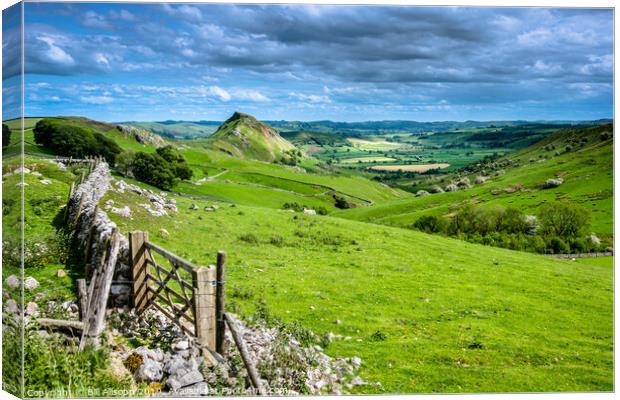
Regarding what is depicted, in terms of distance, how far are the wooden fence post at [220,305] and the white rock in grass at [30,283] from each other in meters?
5.48

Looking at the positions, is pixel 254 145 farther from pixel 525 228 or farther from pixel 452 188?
pixel 525 228

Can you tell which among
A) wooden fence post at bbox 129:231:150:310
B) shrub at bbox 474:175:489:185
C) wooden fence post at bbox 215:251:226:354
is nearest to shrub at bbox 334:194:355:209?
shrub at bbox 474:175:489:185

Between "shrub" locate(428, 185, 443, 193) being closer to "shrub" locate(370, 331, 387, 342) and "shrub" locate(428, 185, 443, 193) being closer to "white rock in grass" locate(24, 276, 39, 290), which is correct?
"shrub" locate(370, 331, 387, 342)

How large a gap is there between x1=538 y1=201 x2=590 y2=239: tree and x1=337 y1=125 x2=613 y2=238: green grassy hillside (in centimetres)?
50

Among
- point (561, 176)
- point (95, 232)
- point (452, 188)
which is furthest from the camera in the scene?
point (452, 188)

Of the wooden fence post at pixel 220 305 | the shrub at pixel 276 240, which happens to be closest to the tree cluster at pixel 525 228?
the shrub at pixel 276 240

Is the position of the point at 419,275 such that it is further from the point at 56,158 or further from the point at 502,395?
the point at 56,158

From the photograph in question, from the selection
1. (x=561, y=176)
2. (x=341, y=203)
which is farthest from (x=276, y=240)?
(x=341, y=203)

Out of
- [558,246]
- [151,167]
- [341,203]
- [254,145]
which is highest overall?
[254,145]

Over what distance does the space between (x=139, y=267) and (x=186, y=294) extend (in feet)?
6.02

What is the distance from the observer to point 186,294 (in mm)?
11766

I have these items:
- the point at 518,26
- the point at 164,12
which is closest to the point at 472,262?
the point at 518,26

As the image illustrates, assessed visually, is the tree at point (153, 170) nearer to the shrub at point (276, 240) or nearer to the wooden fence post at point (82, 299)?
the shrub at point (276, 240)

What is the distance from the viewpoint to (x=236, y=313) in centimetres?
1349
